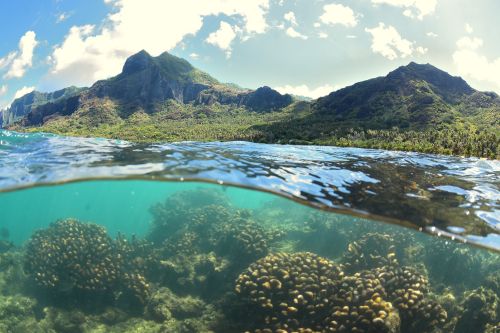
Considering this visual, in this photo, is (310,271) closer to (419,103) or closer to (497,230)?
(497,230)

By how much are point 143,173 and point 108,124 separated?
155 metres

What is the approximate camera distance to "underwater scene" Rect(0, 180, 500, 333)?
1108 centimetres

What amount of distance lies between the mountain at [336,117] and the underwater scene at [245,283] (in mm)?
15008

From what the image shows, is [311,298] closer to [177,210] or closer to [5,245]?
[177,210]

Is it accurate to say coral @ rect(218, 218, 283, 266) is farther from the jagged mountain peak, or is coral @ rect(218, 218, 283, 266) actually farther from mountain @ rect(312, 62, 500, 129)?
the jagged mountain peak

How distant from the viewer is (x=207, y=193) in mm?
32094

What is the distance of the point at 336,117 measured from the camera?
3994 inches

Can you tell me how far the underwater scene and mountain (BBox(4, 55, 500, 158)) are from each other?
15.0 meters

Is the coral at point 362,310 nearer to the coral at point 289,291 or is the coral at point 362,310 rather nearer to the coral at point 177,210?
the coral at point 289,291

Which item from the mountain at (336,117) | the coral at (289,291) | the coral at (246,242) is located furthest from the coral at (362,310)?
the mountain at (336,117)

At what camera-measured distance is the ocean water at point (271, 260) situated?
11.4m

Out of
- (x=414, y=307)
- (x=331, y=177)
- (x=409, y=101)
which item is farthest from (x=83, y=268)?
(x=409, y=101)

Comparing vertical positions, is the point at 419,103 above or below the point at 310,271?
above

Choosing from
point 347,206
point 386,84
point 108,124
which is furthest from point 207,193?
point 108,124
